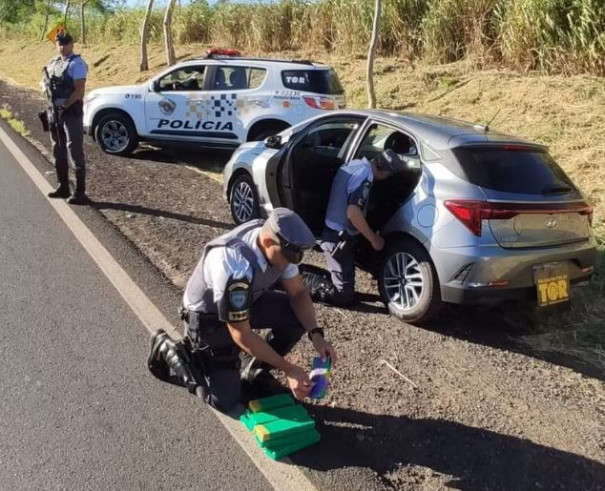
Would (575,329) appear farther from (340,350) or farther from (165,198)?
(165,198)

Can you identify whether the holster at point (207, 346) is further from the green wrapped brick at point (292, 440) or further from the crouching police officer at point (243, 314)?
the green wrapped brick at point (292, 440)

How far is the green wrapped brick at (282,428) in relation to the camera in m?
3.11

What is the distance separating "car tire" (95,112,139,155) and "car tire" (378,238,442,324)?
6.77 meters

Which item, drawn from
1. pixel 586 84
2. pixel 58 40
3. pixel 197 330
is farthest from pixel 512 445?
pixel 586 84

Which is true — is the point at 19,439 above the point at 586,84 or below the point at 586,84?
below

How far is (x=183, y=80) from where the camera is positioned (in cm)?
1058

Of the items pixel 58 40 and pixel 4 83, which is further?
pixel 4 83

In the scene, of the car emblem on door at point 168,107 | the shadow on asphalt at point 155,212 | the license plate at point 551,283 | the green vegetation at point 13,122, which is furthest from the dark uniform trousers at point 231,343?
the green vegetation at point 13,122

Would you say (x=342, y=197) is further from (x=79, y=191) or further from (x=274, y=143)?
(x=79, y=191)

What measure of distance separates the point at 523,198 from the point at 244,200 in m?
3.16

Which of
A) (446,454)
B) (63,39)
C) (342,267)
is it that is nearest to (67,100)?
(63,39)

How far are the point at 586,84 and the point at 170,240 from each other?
6912 mm

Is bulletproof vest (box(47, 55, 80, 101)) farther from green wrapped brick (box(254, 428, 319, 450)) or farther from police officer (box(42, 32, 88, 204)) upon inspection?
green wrapped brick (box(254, 428, 319, 450))

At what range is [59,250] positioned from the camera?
5.88 m
